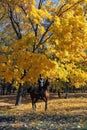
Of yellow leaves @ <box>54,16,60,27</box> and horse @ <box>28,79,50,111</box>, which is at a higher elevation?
yellow leaves @ <box>54,16,60,27</box>

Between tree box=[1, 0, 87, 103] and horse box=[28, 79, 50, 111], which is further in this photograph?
horse box=[28, 79, 50, 111]

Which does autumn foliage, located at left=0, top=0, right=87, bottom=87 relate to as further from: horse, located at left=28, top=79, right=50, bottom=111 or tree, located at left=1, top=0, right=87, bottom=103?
horse, located at left=28, top=79, right=50, bottom=111

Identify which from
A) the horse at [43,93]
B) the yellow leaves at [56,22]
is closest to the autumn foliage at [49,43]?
the yellow leaves at [56,22]

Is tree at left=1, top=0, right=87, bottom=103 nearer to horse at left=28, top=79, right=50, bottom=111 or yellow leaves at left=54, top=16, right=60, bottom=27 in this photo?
yellow leaves at left=54, top=16, right=60, bottom=27

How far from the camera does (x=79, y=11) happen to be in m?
19.9

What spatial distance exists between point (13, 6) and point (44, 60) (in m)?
4.77

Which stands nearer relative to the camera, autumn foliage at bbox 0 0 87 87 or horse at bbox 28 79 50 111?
autumn foliage at bbox 0 0 87 87

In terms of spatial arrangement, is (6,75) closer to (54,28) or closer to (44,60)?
(44,60)

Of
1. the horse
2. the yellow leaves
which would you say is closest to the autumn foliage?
the yellow leaves

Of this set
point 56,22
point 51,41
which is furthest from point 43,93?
point 56,22

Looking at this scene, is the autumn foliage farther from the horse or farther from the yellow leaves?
the horse

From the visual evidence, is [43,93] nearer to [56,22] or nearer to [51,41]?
[51,41]

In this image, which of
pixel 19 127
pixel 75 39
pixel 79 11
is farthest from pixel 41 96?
pixel 19 127

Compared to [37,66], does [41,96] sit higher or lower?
lower
